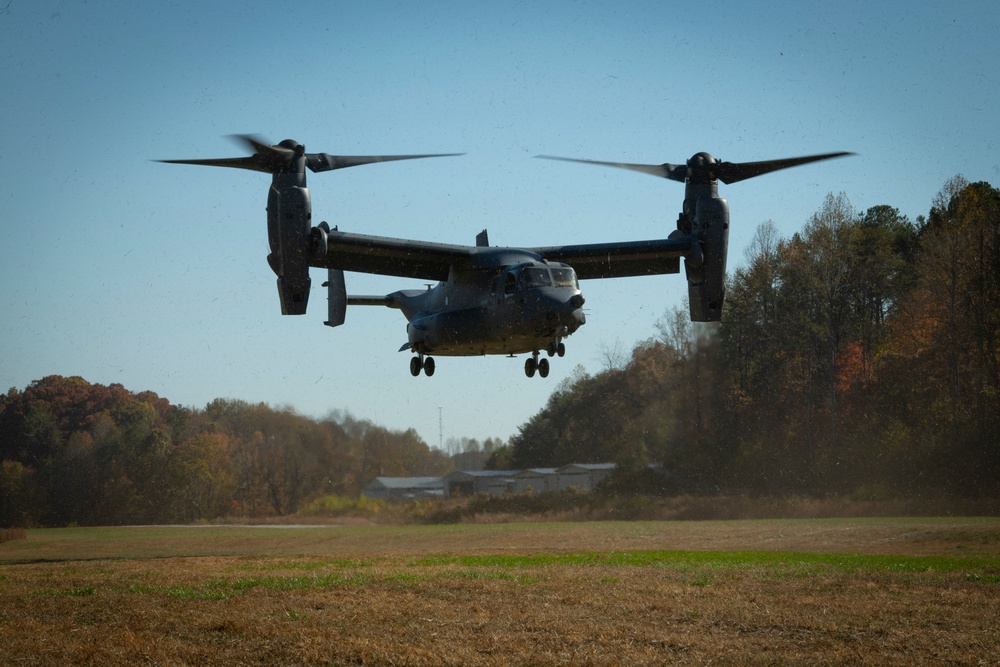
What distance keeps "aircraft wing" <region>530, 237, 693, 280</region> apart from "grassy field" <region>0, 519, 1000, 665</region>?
25.3 feet

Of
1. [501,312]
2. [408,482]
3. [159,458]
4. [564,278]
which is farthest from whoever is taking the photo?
[408,482]

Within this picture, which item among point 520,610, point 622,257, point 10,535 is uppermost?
point 622,257

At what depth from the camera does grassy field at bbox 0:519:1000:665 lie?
41.6 feet

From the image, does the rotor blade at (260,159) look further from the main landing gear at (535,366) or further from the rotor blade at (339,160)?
the main landing gear at (535,366)

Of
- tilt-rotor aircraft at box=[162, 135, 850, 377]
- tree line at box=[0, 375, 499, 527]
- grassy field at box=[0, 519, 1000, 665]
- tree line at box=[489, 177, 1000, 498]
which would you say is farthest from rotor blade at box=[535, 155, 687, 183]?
tree line at box=[0, 375, 499, 527]

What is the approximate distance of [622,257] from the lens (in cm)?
2577

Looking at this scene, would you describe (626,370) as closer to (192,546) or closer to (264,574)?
(192,546)

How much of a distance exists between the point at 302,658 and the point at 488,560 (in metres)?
15.7

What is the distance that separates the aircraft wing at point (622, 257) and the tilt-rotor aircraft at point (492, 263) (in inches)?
1.2

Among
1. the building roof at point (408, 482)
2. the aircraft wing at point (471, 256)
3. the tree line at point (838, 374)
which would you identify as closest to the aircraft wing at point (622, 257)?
the aircraft wing at point (471, 256)

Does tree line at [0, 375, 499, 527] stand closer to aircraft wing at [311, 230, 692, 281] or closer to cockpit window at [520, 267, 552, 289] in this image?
aircraft wing at [311, 230, 692, 281]

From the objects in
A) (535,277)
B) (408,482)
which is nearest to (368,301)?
(535,277)

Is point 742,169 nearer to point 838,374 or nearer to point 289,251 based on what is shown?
point 289,251

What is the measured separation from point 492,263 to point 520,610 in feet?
38.6
